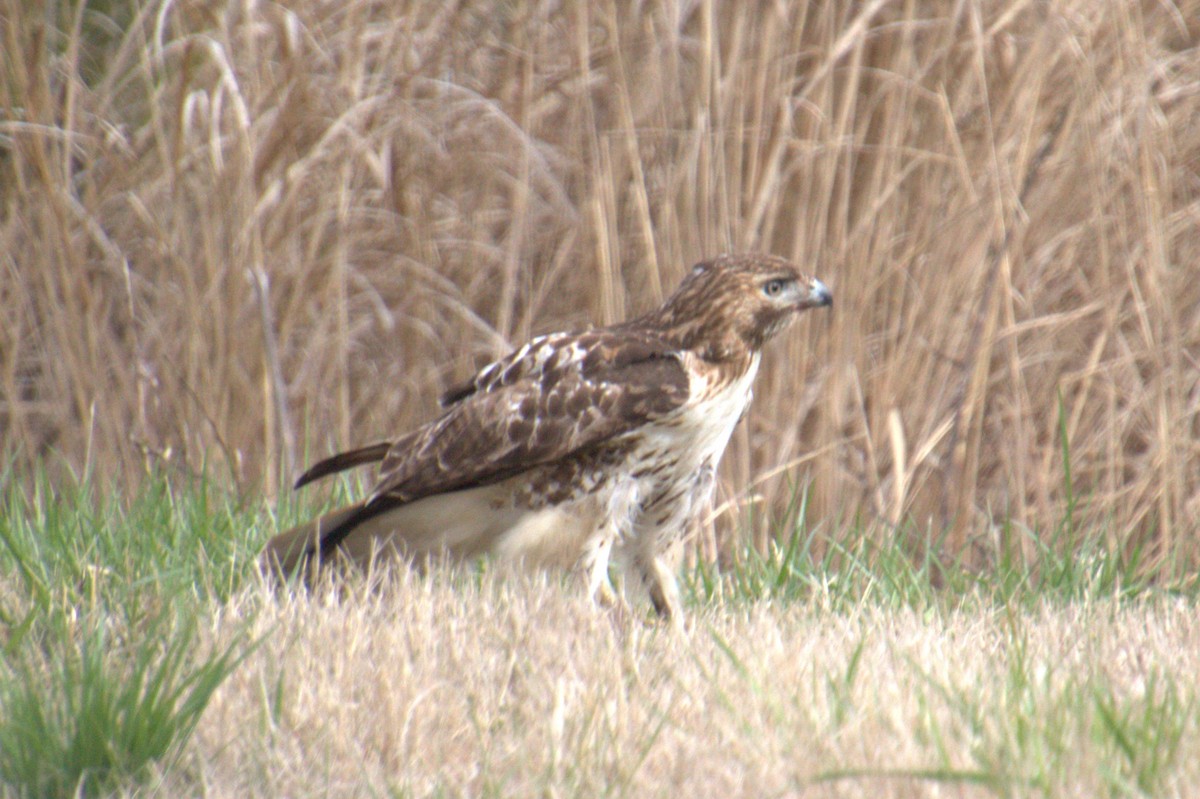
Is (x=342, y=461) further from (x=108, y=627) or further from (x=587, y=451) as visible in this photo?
(x=108, y=627)

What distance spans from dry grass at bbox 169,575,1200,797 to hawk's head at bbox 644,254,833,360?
0.68 m

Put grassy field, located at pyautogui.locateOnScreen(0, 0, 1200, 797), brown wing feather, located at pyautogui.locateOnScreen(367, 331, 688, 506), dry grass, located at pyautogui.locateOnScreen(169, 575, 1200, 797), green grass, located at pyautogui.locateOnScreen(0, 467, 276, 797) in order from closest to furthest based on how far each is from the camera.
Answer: dry grass, located at pyautogui.locateOnScreen(169, 575, 1200, 797) → green grass, located at pyautogui.locateOnScreen(0, 467, 276, 797) → brown wing feather, located at pyautogui.locateOnScreen(367, 331, 688, 506) → grassy field, located at pyautogui.locateOnScreen(0, 0, 1200, 797)

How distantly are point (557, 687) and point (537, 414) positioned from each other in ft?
3.19

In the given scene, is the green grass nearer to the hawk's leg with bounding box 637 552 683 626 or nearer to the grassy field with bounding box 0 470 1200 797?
the grassy field with bounding box 0 470 1200 797

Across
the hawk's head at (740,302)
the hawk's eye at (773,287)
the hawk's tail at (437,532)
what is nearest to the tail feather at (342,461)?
the hawk's tail at (437,532)

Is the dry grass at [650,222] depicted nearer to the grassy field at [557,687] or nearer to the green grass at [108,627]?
the green grass at [108,627]

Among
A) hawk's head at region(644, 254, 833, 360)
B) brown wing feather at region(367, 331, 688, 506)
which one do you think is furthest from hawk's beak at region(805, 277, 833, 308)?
brown wing feather at region(367, 331, 688, 506)

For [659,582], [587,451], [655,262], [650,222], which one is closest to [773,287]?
[587,451]

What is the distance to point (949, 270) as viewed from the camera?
4.46 metres

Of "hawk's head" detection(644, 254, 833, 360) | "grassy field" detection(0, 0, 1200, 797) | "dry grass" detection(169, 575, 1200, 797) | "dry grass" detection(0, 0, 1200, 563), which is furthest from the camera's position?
"dry grass" detection(0, 0, 1200, 563)

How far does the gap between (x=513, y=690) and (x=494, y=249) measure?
2.31m

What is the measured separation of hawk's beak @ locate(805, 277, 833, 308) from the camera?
142 inches

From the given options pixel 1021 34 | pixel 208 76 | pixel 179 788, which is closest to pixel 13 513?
pixel 179 788

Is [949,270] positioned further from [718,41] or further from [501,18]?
[501,18]
